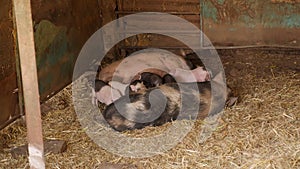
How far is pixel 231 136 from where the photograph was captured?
12.9ft

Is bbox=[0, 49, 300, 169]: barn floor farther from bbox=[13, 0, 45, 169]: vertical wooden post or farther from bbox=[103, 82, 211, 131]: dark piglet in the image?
bbox=[13, 0, 45, 169]: vertical wooden post

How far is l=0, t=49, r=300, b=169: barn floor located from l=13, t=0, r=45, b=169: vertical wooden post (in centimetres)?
64

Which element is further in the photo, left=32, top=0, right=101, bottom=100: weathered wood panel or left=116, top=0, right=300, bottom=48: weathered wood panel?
left=116, top=0, right=300, bottom=48: weathered wood panel

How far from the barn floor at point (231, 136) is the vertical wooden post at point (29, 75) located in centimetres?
64

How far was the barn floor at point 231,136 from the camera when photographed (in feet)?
11.7

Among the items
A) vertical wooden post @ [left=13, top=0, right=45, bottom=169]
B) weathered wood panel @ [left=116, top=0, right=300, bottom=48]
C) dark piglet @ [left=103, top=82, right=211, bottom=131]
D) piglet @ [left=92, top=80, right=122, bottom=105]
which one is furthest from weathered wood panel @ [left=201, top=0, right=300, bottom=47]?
vertical wooden post @ [left=13, top=0, right=45, bottom=169]

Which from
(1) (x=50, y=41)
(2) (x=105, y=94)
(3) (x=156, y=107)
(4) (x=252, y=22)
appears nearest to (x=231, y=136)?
(3) (x=156, y=107)

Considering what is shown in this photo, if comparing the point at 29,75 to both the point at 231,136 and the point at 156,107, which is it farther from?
the point at 231,136

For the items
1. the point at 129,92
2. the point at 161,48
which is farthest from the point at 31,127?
the point at 161,48

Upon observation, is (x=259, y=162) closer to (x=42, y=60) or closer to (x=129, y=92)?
(x=129, y=92)

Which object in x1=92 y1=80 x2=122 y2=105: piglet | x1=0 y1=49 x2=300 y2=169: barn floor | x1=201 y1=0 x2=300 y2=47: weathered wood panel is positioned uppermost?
x1=201 y1=0 x2=300 y2=47: weathered wood panel

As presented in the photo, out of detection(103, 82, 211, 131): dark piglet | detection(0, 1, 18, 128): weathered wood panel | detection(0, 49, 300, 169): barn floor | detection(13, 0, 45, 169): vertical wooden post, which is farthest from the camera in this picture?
detection(103, 82, 211, 131): dark piglet

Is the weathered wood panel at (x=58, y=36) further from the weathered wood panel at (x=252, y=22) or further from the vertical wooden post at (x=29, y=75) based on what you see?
the vertical wooden post at (x=29, y=75)

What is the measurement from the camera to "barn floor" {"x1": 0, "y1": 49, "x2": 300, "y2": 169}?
357 cm
